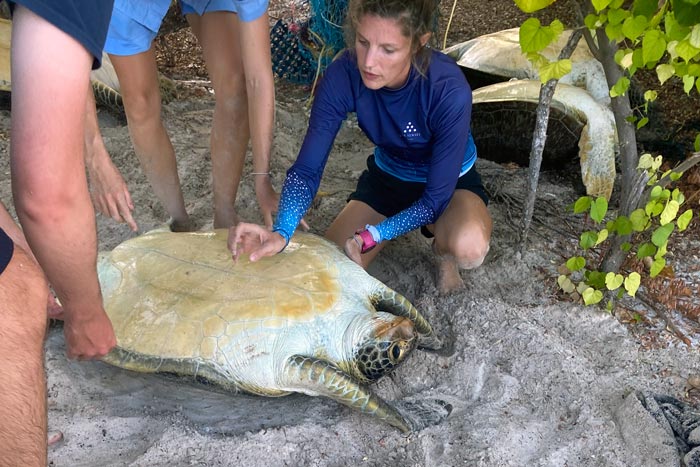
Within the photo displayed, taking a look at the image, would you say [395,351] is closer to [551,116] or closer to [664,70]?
[664,70]

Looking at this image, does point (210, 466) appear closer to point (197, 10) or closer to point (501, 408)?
point (501, 408)

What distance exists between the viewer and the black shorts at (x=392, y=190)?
82.8 inches

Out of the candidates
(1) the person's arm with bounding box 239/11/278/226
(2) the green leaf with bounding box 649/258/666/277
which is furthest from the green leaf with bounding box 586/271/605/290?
(1) the person's arm with bounding box 239/11/278/226

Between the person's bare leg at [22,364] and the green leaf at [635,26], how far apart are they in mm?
1389

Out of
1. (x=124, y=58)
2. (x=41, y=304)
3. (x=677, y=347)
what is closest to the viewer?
(x=41, y=304)

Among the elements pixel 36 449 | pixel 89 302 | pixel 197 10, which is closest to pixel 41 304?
pixel 89 302

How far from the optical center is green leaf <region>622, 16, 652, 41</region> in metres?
1.44

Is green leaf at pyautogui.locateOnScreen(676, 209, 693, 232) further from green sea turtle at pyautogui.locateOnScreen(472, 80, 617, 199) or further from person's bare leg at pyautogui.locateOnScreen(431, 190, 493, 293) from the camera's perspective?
green sea turtle at pyautogui.locateOnScreen(472, 80, 617, 199)

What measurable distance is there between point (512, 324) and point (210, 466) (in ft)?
3.21

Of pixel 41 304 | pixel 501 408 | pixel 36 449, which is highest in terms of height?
pixel 41 304

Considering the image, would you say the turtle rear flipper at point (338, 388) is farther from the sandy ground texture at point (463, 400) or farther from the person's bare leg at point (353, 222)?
the person's bare leg at point (353, 222)

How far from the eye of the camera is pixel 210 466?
4.78 ft

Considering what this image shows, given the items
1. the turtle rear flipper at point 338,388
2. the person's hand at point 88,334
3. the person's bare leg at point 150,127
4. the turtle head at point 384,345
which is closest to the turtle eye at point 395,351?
the turtle head at point 384,345

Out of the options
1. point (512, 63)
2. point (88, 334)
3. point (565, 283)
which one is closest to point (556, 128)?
point (512, 63)
